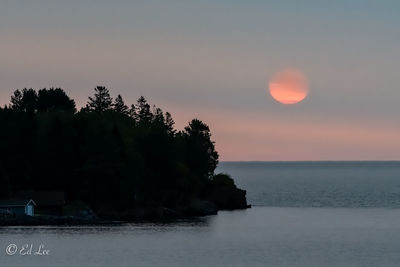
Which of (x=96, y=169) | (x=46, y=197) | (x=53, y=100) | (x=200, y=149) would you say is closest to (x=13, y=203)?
(x=46, y=197)

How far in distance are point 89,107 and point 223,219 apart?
5795 centimetres

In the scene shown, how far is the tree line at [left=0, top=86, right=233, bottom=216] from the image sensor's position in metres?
132

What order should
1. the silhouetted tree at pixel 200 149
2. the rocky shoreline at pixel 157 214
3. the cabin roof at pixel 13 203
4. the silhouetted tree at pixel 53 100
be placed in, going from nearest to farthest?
the rocky shoreline at pixel 157 214 → the cabin roof at pixel 13 203 → the silhouetted tree at pixel 200 149 → the silhouetted tree at pixel 53 100

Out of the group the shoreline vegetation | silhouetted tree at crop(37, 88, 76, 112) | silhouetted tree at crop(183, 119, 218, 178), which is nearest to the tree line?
the shoreline vegetation

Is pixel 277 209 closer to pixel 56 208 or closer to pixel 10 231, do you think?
pixel 56 208

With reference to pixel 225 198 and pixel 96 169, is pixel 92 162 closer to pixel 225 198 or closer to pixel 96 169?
pixel 96 169

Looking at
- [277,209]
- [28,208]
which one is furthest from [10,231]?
[277,209]

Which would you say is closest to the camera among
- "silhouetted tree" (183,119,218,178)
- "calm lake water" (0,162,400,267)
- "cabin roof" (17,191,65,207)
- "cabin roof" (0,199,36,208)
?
"calm lake water" (0,162,400,267)

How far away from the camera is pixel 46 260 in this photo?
85562 mm

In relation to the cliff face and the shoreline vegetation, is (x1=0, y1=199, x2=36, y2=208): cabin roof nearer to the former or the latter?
the shoreline vegetation

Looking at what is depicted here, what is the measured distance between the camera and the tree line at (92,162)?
5197 inches

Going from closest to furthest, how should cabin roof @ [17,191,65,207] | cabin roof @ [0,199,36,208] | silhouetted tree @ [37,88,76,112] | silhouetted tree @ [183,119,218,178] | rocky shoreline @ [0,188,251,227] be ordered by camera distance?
rocky shoreline @ [0,188,251,227]
cabin roof @ [0,199,36,208]
cabin roof @ [17,191,65,207]
silhouetted tree @ [183,119,218,178]
silhouetted tree @ [37,88,76,112]

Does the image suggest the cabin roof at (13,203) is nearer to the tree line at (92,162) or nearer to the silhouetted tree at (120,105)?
the tree line at (92,162)

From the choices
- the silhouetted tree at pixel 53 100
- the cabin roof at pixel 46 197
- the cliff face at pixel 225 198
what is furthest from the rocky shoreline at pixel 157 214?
the silhouetted tree at pixel 53 100
